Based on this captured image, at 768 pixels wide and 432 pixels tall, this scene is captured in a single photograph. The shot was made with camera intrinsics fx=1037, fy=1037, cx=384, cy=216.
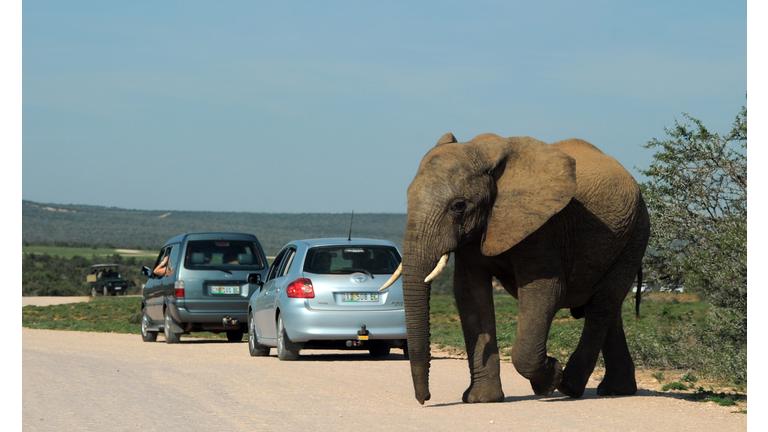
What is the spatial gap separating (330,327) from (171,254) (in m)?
7.01

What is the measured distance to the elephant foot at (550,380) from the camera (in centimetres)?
1003

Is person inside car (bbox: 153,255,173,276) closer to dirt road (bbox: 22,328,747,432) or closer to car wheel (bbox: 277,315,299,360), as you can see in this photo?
dirt road (bbox: 22,328,747,432)

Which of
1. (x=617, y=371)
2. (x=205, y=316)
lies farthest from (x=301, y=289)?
(x=617, y=371)

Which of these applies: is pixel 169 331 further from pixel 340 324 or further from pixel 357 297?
pixel 357 297

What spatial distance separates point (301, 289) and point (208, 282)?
5.09 meters

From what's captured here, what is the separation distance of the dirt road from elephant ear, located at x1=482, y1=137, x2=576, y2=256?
5.44 ft

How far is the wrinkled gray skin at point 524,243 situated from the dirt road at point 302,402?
54cm

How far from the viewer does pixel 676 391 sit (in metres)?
13.1

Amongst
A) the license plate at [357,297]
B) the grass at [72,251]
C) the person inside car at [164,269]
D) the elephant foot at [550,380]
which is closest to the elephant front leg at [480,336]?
the elephant foot at [550,380]

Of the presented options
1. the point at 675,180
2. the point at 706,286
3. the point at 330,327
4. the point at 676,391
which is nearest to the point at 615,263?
the point at 676,391

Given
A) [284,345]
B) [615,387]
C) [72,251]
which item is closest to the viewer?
[615,387]

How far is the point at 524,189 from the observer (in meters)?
9.57

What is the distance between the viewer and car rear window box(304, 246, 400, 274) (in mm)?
15875

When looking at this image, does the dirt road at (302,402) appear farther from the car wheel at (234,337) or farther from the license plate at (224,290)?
the car wheel at (234,337)
